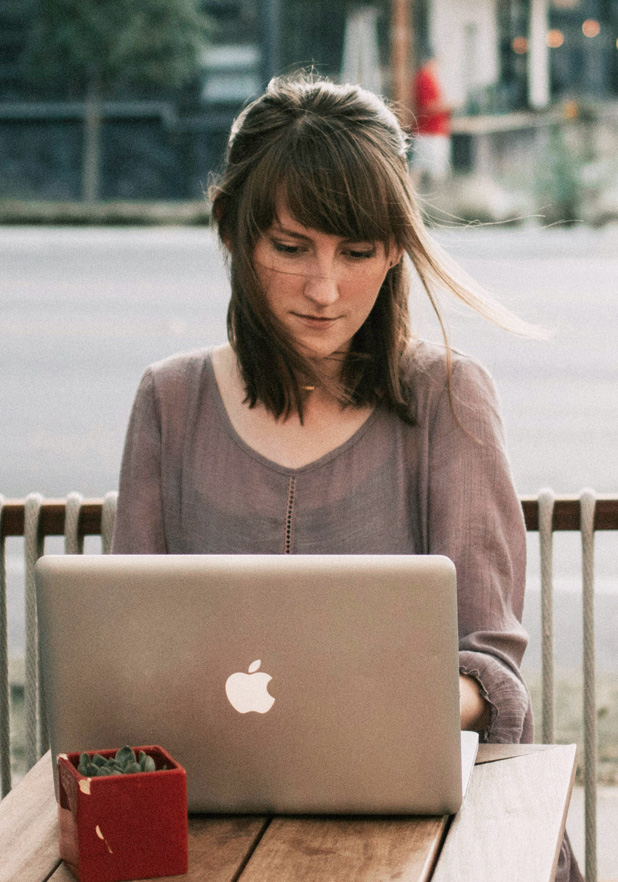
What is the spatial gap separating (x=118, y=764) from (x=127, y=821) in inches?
1.8

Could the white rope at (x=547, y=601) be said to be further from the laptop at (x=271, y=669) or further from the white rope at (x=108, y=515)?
the laptop at (x=271, y=669)

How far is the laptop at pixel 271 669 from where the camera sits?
90 cm

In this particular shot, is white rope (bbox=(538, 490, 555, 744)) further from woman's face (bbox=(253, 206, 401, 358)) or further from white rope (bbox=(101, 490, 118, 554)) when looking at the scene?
white rope (bbox=(101, 490, 118, 554))

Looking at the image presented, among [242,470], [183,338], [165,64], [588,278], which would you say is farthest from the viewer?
[165,64]

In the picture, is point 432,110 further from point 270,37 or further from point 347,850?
point 347,850

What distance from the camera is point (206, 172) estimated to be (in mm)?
8859

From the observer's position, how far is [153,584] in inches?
36.2

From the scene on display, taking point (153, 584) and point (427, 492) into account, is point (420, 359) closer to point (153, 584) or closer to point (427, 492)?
point (427, 492)

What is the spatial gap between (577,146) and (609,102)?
656 millimetres

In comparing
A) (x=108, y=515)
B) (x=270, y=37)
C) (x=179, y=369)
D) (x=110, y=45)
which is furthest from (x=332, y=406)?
(x=110, y=45)

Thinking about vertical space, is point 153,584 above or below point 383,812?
above

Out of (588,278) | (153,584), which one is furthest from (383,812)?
(588,278)

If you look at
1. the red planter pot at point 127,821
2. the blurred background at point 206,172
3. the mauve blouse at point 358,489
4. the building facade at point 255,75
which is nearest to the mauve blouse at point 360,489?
the mauve blouse at point 358,489

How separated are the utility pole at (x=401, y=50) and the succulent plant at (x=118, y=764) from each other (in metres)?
8.48
